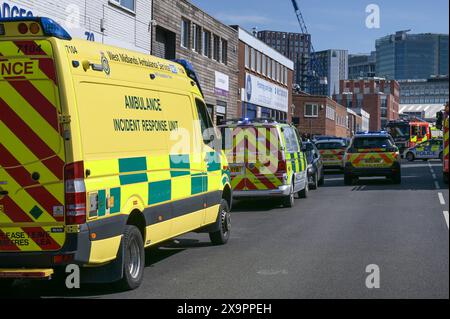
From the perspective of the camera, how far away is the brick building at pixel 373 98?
15212cm

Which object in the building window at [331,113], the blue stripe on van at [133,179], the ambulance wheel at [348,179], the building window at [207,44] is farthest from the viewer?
the building window at [331,113]

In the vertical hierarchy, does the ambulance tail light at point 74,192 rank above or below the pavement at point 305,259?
above

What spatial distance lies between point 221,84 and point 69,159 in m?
30.4

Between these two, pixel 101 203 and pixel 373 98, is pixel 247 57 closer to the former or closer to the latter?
pixel 101 203

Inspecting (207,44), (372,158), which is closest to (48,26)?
(372,158)

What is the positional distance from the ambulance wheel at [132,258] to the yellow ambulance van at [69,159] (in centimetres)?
1

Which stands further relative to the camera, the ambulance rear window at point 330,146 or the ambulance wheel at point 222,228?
the ambulance rear window at point 330,146

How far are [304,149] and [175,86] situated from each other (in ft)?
30.4

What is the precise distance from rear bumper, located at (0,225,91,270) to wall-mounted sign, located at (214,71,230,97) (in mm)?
29185

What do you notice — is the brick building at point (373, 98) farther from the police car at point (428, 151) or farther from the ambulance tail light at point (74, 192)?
the ambulance tail light at point (74, 192)

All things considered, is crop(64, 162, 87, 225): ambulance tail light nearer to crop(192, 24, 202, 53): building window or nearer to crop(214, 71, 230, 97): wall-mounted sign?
crop(192, 24, 202, 53): building window

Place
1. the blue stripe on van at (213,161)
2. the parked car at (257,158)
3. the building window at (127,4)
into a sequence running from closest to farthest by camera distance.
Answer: the blue stripe on van at (213,161) < the parked car at (257,158) < the building window at (127,4)

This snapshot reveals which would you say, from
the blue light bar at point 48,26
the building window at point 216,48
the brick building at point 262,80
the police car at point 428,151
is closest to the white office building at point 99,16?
the blue light bar at point 48,26

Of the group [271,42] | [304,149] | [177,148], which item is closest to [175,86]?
[177,148]
